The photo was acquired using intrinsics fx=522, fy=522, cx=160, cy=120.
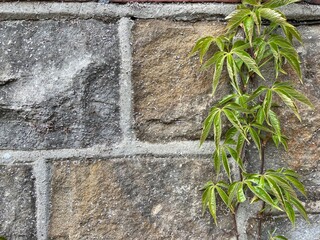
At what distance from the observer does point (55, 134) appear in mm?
908

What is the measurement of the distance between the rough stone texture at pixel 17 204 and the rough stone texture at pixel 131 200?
0.12 feet

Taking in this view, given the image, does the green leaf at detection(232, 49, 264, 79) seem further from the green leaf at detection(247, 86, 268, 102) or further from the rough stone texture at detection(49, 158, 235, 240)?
the rough stone texture at detection(49, 158, 235, 240)

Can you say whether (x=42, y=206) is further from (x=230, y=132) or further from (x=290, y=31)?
(x=290, y=31)

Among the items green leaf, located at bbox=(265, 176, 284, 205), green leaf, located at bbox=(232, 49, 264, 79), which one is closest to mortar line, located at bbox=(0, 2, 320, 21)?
green leaf, located at bbox=(232, 49, 264, 79)

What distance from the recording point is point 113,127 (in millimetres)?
916

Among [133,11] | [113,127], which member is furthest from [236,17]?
[113,127]

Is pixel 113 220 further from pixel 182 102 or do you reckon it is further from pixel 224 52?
pixel 224 52

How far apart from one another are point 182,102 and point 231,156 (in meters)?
0.13

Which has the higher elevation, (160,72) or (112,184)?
(160,72)

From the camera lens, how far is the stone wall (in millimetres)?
904

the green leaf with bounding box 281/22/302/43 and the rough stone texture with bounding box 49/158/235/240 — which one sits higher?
the green leaf with bounding box 281/22/302/43

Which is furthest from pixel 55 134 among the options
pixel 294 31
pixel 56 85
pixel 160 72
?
pixel 294 31

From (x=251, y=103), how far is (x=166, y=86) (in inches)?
6.1

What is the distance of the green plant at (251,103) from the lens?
34.5 inches
